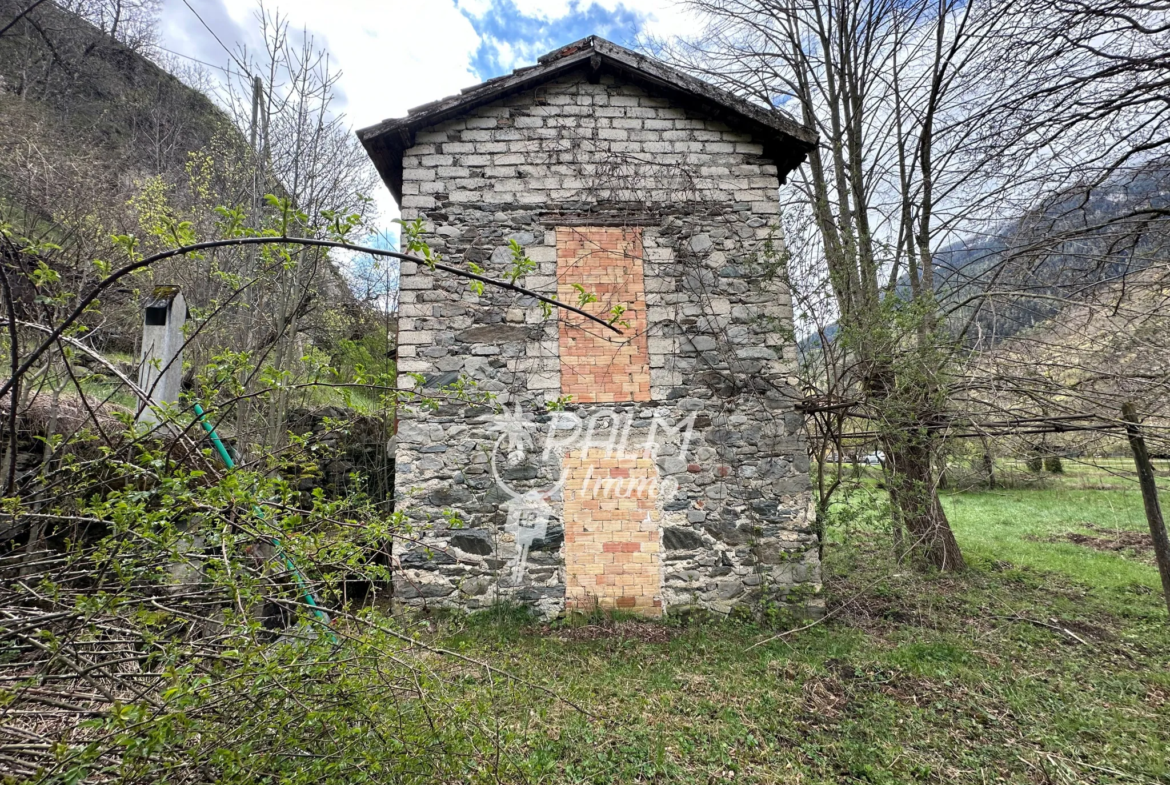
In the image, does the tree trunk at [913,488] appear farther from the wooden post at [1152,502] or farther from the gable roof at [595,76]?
the gable roof at [595,76]

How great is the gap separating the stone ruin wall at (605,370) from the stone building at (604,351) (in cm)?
2

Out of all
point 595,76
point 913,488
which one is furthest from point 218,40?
point 913,488

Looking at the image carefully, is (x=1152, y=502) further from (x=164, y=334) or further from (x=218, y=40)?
(x=218, y=40)

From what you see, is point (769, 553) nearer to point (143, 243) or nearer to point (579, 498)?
Answer: point (579, 498)

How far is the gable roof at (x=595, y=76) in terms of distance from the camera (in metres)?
5.21

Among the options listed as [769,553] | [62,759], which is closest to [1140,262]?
[769,553]

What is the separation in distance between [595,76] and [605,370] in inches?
129

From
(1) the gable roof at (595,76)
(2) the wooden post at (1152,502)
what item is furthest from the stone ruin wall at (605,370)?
(2) the wooden post at (1152,502)

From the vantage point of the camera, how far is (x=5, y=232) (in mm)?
1729

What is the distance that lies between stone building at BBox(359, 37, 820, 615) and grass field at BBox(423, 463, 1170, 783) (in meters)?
0.52

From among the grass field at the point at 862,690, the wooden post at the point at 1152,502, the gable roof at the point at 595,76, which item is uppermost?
the gable roof at the point at 595,76

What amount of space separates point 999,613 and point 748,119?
5893mm

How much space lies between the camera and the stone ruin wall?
4.98m

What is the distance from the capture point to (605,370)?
5180 mm
